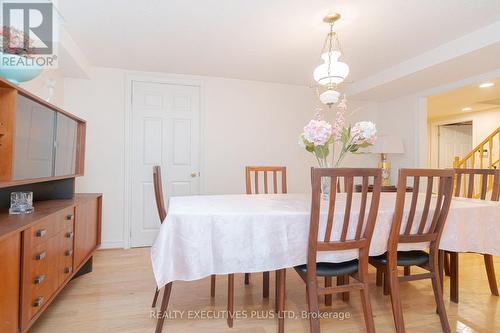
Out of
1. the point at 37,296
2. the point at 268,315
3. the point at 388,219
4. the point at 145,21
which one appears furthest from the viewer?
the point at 145,21

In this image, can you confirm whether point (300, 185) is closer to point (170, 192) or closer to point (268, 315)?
point (170, 192)

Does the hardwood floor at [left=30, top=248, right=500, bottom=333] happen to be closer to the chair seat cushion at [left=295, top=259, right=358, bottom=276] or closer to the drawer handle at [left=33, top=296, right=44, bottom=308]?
the drawer handle at [left=33, top=296, right=44, bottom=308]

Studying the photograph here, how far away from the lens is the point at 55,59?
2713 millimetres

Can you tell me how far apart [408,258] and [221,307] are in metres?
1.34

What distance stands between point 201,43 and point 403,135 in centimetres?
319

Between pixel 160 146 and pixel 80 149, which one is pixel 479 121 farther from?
pixel 80 149

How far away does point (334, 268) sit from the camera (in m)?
1.63

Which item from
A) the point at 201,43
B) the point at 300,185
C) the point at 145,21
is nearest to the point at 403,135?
the point at 300,185

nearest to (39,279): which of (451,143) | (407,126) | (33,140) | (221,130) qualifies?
(33,140)

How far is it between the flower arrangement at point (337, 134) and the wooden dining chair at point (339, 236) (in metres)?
0.45

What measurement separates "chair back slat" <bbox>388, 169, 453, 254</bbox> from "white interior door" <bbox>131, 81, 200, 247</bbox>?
8.51 feet

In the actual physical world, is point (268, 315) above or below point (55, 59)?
below

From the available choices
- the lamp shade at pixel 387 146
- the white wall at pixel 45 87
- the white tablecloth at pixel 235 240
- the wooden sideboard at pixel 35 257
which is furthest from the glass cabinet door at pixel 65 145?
the lamp shade at pixel 387 146

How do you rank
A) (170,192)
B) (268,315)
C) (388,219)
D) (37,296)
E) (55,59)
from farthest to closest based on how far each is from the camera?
(170,192), (55,59), (268,315), (388,219), (37,296)
